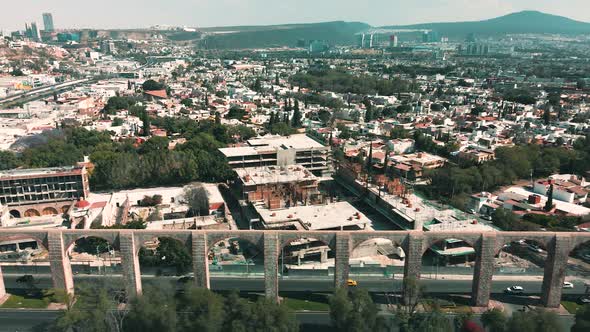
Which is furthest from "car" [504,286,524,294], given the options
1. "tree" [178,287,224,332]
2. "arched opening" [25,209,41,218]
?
"arched opening" [25,209,41,218]

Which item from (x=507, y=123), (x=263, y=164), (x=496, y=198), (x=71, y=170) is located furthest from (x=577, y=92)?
(x=71, y=170)

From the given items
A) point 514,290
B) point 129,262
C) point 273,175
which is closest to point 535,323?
point 514,290

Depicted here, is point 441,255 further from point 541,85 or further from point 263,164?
point 541,85

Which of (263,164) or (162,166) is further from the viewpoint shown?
(263,164)

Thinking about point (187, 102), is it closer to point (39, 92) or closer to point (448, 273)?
point (39, 92)

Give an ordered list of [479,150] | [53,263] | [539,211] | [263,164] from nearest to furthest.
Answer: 1. [53,263]
2. [539,211]
3. [263,164]
4. [479,150]

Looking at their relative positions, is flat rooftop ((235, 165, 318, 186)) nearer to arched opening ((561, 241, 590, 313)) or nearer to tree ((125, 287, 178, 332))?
tree ((125, 287, 178, 332))

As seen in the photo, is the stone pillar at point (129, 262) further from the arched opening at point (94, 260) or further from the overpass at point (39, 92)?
the overpass at point (39, 92)
